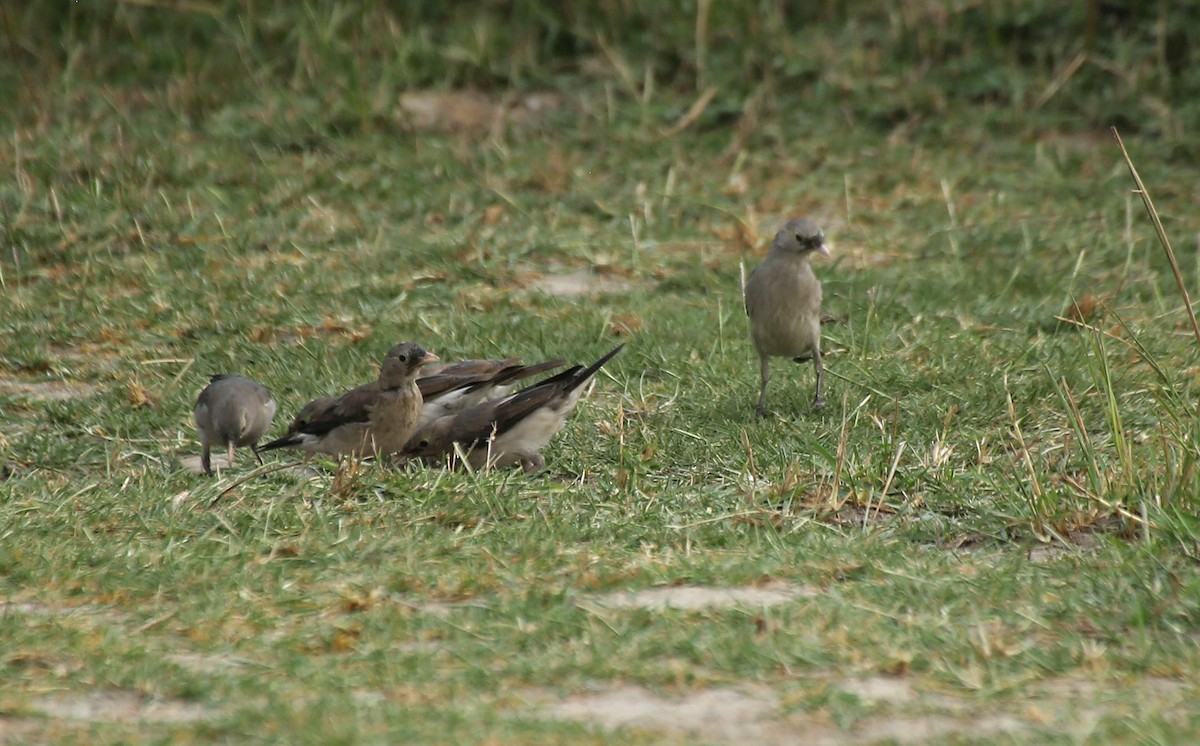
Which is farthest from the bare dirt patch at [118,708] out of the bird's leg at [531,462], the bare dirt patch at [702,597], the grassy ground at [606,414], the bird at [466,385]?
the bird at [466,385]

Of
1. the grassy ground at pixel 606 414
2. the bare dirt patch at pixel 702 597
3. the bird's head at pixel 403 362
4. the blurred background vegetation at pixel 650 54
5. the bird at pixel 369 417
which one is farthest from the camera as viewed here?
the blurred background vegetation at pixel 650 54

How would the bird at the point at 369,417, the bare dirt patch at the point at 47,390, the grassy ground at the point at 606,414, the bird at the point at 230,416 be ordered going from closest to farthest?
the grassy ground at the point at 606,414 < the bird at the point at 230,416 < the bird at the point at 369,417 < the bare dirt patch at the point at 47,390

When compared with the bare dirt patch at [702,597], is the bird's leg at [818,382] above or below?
below

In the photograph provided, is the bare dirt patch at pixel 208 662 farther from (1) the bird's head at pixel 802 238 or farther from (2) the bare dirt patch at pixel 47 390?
(1) the bird's head at pixel 802 238

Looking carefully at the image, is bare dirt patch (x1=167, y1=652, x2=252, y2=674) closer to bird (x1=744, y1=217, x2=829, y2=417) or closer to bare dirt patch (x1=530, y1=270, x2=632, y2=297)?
bird (x1=744, y1=217, x2=829, y2=417)

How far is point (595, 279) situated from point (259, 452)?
2.68 m

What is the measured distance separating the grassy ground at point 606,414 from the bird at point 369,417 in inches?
13.9

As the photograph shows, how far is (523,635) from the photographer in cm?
411

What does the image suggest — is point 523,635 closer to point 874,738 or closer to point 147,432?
point 874,738

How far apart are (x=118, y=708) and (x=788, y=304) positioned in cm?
348

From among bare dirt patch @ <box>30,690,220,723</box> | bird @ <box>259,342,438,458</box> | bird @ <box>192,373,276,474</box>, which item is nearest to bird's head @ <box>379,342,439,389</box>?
bird @ <box>259,342,438,458</box>

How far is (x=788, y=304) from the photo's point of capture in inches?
256

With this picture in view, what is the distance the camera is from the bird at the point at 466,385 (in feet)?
21.5

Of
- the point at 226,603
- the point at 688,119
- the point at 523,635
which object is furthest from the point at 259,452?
the point at 688,119
